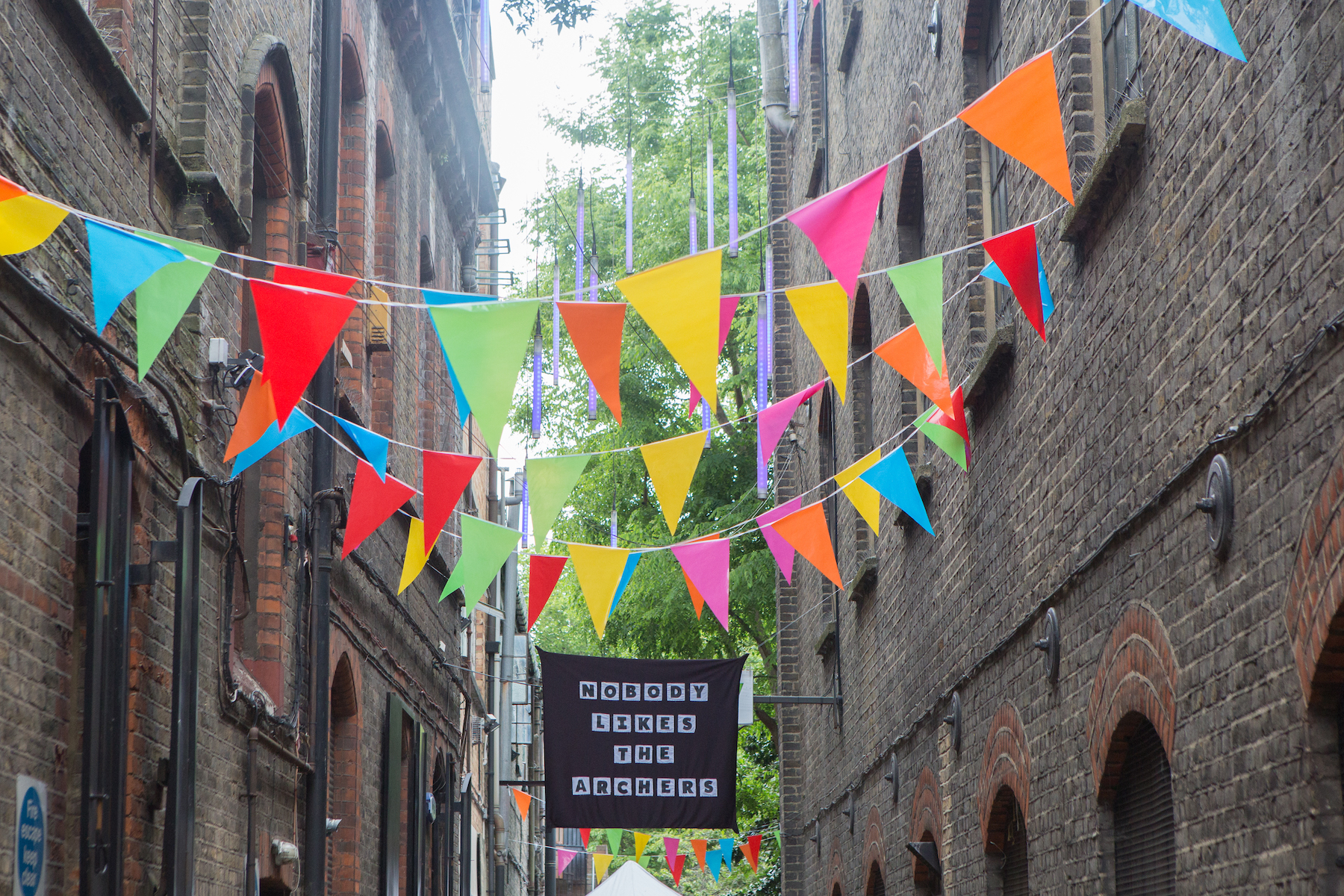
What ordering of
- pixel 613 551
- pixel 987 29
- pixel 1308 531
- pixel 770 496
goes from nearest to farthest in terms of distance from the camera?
1. pixel 1308 531
2. pixel 987 29
3. pixel 613 551
4. pixel 770 496

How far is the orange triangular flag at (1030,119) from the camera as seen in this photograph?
440 centimetres

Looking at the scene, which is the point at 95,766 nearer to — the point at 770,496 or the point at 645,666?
the point at 645,666

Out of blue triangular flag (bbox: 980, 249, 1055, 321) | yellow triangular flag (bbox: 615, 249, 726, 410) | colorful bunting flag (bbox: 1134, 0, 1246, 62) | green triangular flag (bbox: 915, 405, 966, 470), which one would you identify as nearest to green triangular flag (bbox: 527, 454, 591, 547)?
green triangular flag (bbox: 915, 405, 966, 470)

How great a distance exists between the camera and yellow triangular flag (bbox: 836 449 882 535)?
7.57m

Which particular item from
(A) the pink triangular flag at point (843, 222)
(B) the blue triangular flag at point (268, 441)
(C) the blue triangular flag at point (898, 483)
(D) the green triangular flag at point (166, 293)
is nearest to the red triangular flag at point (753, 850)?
(C) the blue triangular flag at point (898, 483)

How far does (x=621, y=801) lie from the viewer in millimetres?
11336

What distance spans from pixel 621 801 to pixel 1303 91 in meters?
8.85

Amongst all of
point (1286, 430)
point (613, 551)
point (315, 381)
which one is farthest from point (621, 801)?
point (1286, 430)

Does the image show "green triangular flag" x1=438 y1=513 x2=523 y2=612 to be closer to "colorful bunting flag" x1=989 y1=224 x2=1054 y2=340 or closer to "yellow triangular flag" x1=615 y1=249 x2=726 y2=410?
"yellow triangular flag" x1=615 y1=249 x2=726 y2=410

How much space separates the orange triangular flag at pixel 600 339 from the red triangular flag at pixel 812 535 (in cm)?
265

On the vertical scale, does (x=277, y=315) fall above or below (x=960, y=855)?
above

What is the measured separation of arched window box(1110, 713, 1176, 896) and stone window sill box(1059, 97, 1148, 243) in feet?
5.72

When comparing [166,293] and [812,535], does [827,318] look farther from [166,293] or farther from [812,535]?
[812,535]

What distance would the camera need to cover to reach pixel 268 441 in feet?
23.6
